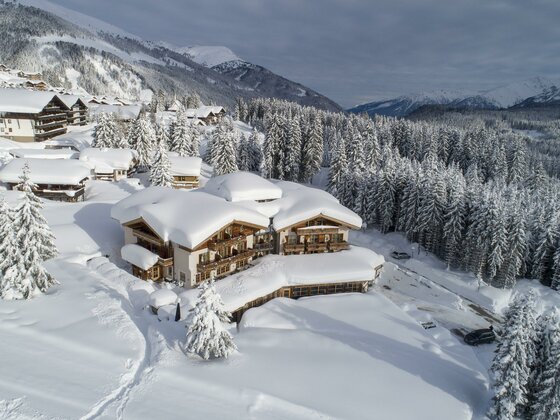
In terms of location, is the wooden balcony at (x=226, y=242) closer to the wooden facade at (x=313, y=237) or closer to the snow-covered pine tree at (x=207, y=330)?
the wooden facade at (x=313, y=237)

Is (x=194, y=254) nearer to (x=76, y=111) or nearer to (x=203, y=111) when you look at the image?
(x=76, y=111)

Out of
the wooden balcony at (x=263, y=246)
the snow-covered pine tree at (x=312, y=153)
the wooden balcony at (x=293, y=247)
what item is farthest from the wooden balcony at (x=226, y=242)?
the snow-covered pine tree at (x=312, y=153)

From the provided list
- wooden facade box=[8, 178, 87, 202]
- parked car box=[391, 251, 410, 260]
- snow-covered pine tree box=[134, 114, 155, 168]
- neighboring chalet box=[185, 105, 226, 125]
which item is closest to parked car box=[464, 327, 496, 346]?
parked car box=[391, 251, 410, 260]

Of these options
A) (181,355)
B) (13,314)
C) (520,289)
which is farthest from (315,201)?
(520,289)

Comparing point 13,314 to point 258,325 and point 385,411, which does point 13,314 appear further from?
point 385,411

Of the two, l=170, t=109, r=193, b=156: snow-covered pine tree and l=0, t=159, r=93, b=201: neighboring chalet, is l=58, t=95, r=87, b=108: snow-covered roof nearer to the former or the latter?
l=170, t=109, r=193, b=156: snow-covered pine tree

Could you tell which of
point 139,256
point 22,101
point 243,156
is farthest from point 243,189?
point 22,101
